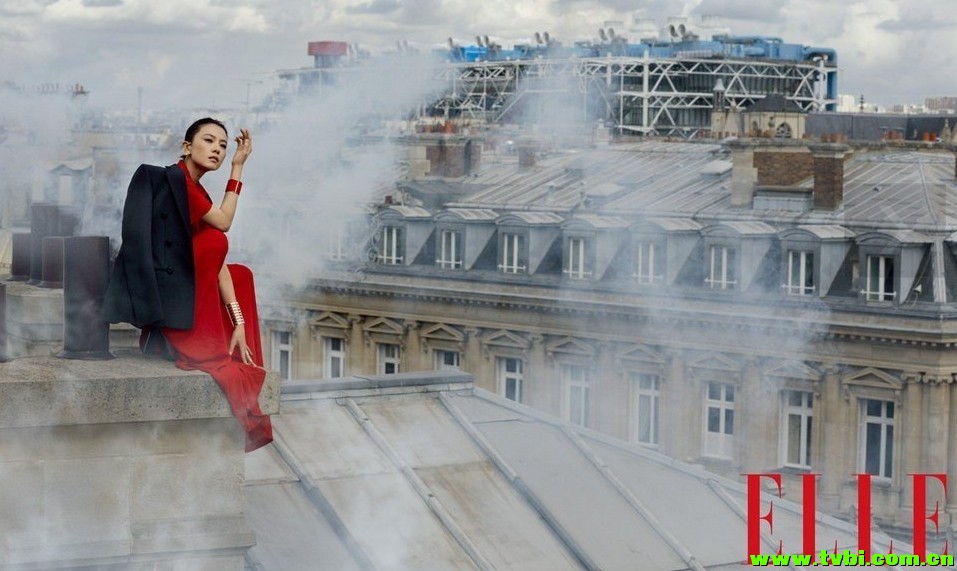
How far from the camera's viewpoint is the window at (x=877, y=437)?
40500 mm

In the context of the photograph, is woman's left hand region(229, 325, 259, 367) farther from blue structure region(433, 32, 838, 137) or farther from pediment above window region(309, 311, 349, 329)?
pediment above window region(309, 311, 349, 329)

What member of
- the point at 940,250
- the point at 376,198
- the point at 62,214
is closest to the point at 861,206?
the point at 940,250

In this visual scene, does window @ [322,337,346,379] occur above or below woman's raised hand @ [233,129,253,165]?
below

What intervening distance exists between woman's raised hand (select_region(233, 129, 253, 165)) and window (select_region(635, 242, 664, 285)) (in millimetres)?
37401

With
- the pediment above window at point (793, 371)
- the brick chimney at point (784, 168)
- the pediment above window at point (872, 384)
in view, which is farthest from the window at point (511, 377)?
the pediment above window at point (872, 384)

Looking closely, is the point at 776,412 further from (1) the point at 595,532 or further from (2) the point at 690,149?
(1) the point at 595,532

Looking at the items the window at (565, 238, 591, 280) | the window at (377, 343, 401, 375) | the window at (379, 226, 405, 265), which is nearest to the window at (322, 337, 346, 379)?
the window at (377, 343, 401, 375)

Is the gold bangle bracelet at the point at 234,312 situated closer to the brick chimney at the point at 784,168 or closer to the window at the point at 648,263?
the window at the point at 648,263

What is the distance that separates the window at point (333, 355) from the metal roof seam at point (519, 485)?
37338 millimetres

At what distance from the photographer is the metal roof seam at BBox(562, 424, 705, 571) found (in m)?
12.3

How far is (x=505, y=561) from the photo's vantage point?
1134 centimetres

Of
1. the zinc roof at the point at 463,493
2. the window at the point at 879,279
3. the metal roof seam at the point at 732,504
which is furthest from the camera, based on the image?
the window at the point at 879,279

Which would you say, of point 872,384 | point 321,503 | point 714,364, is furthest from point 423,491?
point 714,364

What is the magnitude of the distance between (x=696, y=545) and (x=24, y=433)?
7.04 metres
